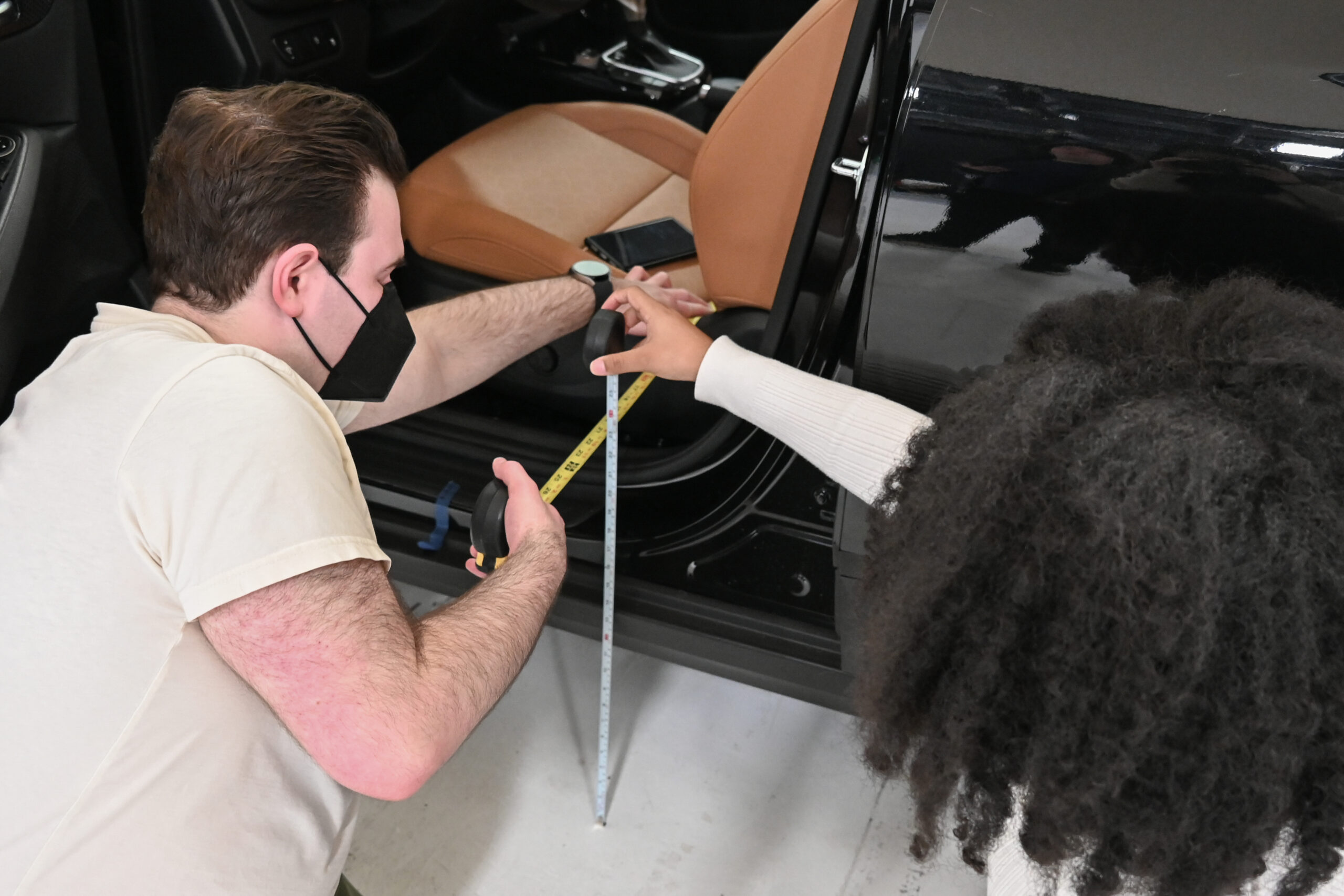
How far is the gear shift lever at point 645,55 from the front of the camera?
295 cm

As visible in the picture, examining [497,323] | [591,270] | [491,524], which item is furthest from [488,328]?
[491,524]

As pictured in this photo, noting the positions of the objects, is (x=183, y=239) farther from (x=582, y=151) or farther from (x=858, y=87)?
Result: (x=582, y=151)

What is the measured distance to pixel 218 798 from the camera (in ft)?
3.58

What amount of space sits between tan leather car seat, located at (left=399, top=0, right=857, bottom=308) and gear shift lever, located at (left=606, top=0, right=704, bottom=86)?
0.65 m

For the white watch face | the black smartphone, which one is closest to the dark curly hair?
the white watch face

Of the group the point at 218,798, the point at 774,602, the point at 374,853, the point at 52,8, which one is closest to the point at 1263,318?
the point at 774,602

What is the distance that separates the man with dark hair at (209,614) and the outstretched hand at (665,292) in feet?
2.29

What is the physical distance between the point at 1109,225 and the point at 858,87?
1.48ft

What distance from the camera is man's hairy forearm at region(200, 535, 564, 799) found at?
1.01 meters

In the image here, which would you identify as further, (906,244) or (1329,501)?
(906,244)

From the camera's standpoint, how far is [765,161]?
162 cm

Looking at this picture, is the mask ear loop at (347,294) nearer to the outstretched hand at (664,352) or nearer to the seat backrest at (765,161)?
the outstretched hand at (664,352)

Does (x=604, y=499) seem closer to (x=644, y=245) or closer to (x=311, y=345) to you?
(x=644, y=245)

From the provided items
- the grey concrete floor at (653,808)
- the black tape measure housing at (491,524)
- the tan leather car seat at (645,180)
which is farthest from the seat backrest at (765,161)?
the grey concrete floor at (653,808)
